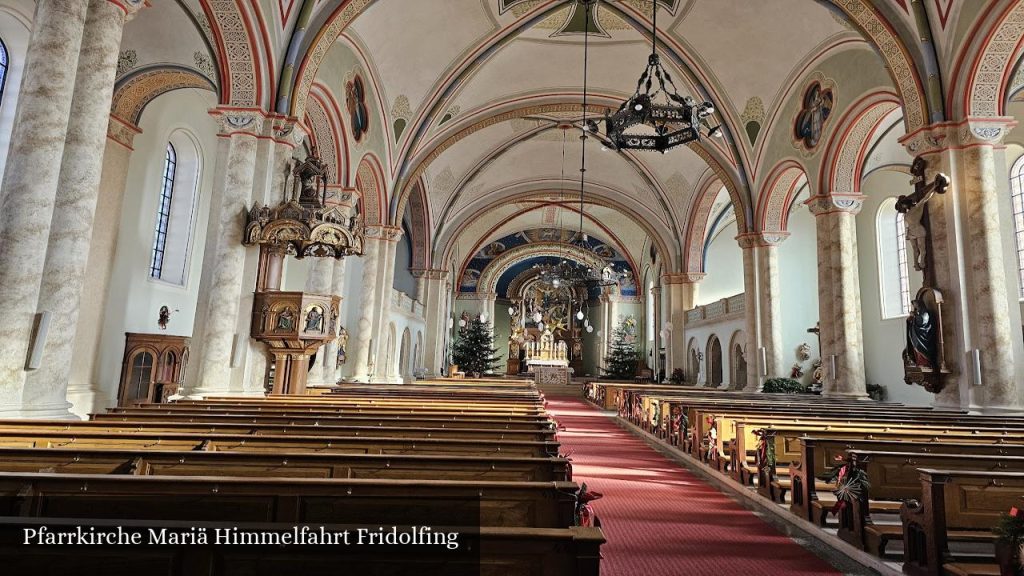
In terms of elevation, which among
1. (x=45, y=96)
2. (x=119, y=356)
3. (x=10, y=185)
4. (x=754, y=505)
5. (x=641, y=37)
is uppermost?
(x=641, y=37)

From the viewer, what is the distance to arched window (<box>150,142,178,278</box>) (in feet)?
36.2

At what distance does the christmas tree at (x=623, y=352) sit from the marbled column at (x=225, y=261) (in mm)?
20733

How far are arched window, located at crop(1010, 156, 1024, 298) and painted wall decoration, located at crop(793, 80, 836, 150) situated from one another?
391cm

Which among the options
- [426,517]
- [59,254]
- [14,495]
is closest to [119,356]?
[59,254]

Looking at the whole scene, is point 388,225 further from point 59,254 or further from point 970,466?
point 970,466

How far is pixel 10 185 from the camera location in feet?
15.2

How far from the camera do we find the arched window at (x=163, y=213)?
1105 centimetres

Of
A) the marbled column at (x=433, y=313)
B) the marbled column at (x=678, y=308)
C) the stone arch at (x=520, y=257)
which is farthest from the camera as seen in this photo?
the stone arch at (x=520, y=257)

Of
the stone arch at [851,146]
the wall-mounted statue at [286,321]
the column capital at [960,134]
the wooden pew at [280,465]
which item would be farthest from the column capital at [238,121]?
the stone arch at [851,146]

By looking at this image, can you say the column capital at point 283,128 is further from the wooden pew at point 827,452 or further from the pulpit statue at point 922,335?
the pulpit statue at point 922,335

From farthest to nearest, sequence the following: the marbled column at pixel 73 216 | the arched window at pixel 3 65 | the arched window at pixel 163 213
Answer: the arched window at pixel 163 213 → the arched window at pixel 3 65 → the marbled column at pixel 73 216

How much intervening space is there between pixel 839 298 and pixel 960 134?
12.5 ft

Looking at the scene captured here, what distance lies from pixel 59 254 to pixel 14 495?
367 cm

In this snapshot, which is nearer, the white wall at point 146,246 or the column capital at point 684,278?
the white wall at point 146,246
